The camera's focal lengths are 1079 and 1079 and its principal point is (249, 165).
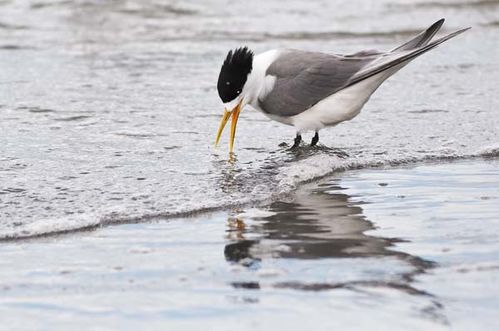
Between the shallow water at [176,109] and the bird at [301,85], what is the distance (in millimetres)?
247

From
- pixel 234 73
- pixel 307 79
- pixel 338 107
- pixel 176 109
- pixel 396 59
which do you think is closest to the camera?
pixel 396 59

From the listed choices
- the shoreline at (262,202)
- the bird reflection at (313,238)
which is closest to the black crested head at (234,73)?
the shoreline at (262,202)

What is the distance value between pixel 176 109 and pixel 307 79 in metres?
1.43

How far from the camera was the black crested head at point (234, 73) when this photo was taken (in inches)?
275

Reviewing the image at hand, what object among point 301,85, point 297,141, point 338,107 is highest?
point 301,85

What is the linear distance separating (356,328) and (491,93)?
18.0 ft

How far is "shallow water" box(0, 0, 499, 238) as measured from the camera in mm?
5871

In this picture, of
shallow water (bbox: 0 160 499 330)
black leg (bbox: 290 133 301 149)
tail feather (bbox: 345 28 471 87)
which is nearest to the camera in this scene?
shallow water (bbox: 0 160 499 330)

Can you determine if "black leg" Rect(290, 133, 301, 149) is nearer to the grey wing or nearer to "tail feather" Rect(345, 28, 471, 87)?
the grey wing

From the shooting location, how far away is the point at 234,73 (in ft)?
22.9

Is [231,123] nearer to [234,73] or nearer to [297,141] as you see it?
[234,73]

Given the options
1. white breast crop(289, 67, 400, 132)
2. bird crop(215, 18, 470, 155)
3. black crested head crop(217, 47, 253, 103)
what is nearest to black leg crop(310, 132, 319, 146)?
bird crop(215, 18, 470, 155)

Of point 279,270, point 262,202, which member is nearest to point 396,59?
point 262,202

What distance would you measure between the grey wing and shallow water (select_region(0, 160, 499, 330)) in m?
1.51
